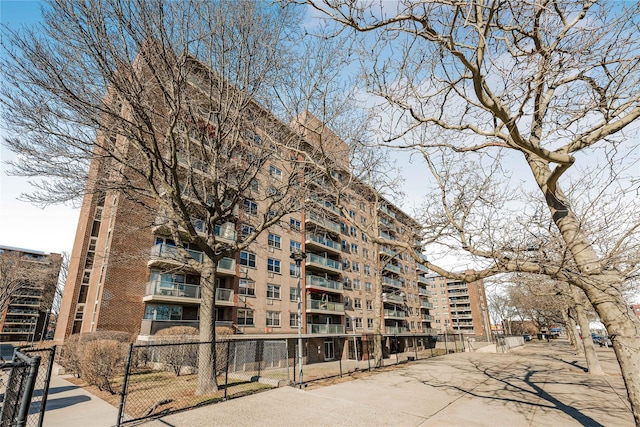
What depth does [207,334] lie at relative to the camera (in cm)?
1030

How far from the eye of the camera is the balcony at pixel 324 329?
99.7ft

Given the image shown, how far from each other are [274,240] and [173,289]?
11845 mm

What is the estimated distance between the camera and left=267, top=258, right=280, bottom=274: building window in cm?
3029

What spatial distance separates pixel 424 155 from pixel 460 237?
209 cm

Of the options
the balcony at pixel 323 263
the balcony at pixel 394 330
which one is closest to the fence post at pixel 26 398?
the balcony at pixel 323 263

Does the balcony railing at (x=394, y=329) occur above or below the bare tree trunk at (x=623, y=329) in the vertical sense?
below

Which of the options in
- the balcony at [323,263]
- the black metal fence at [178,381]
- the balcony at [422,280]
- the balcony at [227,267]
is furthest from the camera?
the balcony at [422,280]

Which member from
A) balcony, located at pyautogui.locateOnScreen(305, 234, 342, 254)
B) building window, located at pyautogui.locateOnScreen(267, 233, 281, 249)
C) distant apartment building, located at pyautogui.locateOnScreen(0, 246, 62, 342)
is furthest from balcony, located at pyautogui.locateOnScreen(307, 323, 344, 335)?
distant apartment building, located at pyautogui.locateOnScreen(0, 246, 62, 342)

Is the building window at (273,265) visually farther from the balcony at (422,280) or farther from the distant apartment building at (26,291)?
the balcony at (422,280)

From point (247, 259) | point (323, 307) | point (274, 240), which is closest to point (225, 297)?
point (247, 259)

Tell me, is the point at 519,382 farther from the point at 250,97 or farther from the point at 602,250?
the point at 250,97

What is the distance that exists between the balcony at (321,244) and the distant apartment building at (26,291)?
33605 mm

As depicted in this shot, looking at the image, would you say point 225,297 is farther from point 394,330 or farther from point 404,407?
point 394,330

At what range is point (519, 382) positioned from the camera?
40.8 feet
